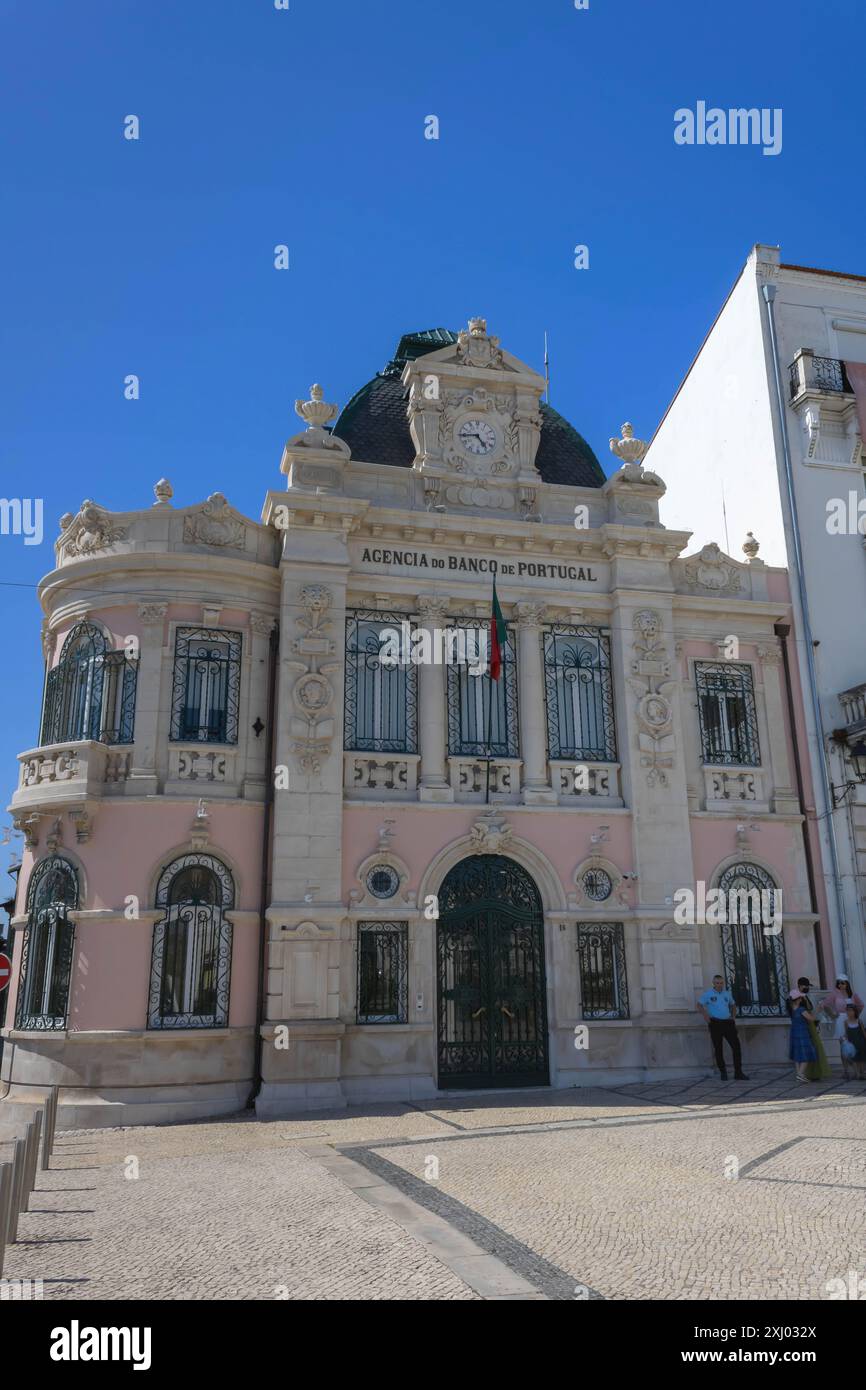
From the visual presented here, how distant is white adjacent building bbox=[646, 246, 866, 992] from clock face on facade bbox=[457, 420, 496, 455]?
605cm

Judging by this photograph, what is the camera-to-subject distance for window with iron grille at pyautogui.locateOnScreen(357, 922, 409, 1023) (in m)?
17.0

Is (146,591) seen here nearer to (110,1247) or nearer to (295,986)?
(295,986)

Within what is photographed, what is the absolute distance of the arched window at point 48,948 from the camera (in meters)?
16.5

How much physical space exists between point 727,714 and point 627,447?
5.87m

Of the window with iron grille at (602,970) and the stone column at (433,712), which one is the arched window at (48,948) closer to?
the stone column at (433,712)

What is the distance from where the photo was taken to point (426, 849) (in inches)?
701

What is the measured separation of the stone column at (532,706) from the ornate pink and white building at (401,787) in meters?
0.05

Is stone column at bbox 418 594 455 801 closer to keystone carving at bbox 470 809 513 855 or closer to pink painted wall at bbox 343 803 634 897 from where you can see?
pink painted wall at bbox 343 803 634 897

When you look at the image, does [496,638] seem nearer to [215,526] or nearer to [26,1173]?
[215,526]

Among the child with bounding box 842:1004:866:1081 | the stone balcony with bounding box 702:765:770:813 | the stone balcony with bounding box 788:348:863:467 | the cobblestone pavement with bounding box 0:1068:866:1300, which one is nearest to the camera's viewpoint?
the cobblestone pavement with bounding box 0:1068:866:1300

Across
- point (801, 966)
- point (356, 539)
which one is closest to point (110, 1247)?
point (356, 539)

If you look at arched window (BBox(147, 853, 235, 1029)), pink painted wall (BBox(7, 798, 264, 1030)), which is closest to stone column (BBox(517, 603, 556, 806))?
pink painted wall (BBox(7, 798, 264, 1030))

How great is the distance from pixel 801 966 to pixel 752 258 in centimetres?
1592

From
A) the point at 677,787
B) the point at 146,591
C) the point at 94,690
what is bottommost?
the point at 677,787
